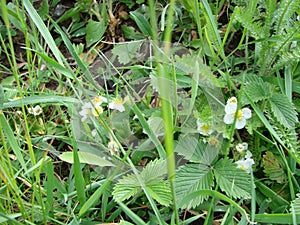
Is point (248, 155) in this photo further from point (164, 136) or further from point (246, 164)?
point (164, 136)

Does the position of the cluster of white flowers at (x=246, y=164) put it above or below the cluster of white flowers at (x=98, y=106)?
below

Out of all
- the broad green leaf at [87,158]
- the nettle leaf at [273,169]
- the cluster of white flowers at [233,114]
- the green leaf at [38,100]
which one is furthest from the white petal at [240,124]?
the green leaf at [38,100]

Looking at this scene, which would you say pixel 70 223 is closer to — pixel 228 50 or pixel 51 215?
pixel 51 215

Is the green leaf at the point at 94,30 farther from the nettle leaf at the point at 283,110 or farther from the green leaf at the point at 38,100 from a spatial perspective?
the nettle leaf at the point at 283,110

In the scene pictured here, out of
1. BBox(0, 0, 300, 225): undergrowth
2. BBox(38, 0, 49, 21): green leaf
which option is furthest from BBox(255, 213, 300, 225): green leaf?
BBox(38, 0, 49, 21): green leaf

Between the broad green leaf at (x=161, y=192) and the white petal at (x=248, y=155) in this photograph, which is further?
A: the white petal at (x=248, y=155)

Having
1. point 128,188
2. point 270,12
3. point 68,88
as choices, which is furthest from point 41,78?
point 270,12
